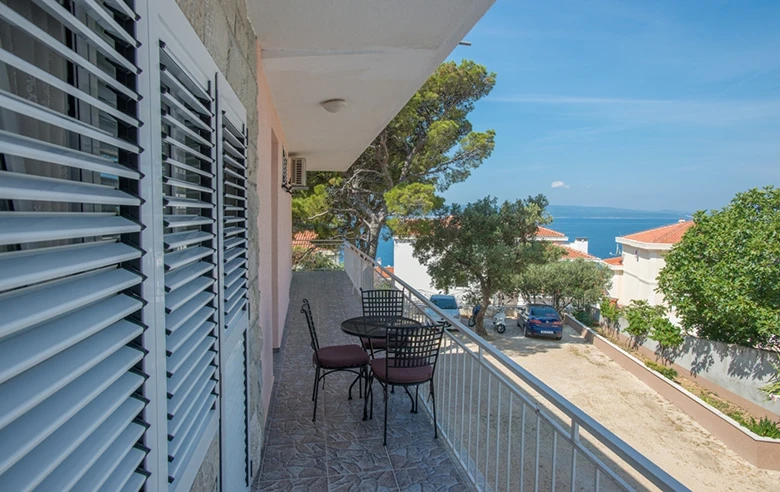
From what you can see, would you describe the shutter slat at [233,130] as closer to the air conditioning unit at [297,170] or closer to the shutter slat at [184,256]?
the shutter slat at [184,256]

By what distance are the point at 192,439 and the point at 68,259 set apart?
32.0 inches

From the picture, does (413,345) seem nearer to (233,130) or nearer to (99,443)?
(233,130)

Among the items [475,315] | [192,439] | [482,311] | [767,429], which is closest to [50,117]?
[192,439]

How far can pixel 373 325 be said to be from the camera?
3.87 metres

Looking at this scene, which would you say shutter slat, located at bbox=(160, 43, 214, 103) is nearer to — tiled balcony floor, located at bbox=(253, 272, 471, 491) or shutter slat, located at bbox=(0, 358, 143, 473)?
shutter slat, located at bbox=(0, 358, 143, 473)

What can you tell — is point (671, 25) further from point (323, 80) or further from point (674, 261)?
point (323, 80)

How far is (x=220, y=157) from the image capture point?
1.62m

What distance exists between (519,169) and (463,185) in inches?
4626

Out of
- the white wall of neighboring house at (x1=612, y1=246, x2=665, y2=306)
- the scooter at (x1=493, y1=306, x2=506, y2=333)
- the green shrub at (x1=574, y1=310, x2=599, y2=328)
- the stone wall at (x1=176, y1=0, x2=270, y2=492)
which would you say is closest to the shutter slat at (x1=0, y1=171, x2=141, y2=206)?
the stone wall at (x1=176, y1=0, x2=270, y2=492)

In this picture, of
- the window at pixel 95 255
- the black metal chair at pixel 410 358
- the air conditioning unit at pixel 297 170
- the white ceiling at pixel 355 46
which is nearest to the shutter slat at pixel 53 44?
the window at pixel 95 255

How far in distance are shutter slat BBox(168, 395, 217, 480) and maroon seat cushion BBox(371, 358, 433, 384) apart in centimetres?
171

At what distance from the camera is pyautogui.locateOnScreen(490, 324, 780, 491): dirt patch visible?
9352 millimetres

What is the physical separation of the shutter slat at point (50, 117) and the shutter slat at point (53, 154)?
1.2 inches

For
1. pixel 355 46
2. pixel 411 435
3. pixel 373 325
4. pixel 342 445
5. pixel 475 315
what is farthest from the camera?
pixel 475 315
